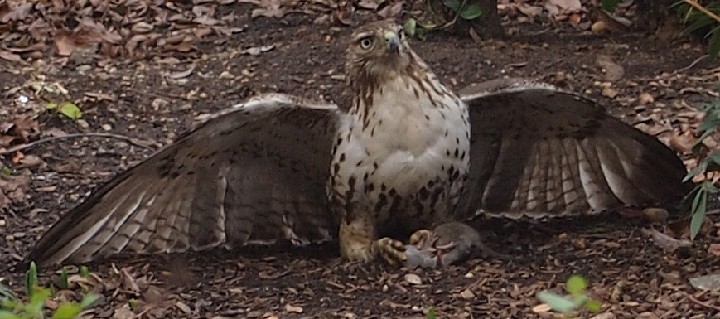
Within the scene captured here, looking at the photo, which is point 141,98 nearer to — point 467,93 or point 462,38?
point 462,38

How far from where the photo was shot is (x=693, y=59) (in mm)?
6613

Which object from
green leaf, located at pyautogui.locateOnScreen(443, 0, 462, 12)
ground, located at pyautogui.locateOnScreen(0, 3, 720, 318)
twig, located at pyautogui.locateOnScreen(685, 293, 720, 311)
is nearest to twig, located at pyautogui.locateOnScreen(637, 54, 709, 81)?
ground, located at pyautogui.locateOnScreen(0, 3, 720, 318)

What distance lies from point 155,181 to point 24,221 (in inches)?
27.6

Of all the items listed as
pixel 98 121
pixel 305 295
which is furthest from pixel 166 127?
pixel 305 295

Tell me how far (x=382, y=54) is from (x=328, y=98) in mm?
1807

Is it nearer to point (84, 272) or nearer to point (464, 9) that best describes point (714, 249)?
point (84, 272)

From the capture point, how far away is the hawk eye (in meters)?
4.70

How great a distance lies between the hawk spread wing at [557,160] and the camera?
16.5 feet

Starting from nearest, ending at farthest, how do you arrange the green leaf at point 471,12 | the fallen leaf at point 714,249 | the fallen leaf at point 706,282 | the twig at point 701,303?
the twig at point 701,303 → the fallen leaf at point 706,282 → the fallen leaf at point 714,249 → the green leaf at point 471,12

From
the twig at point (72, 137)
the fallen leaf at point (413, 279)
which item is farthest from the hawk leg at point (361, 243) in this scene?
the twig at point (72, 137)

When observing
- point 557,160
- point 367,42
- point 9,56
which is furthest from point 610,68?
point 9,56

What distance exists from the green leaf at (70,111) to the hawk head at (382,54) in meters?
2.12

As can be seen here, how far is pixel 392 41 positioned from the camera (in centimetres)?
464

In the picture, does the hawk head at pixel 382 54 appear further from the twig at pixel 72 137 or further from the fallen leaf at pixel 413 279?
the twig at pixel 72 137
